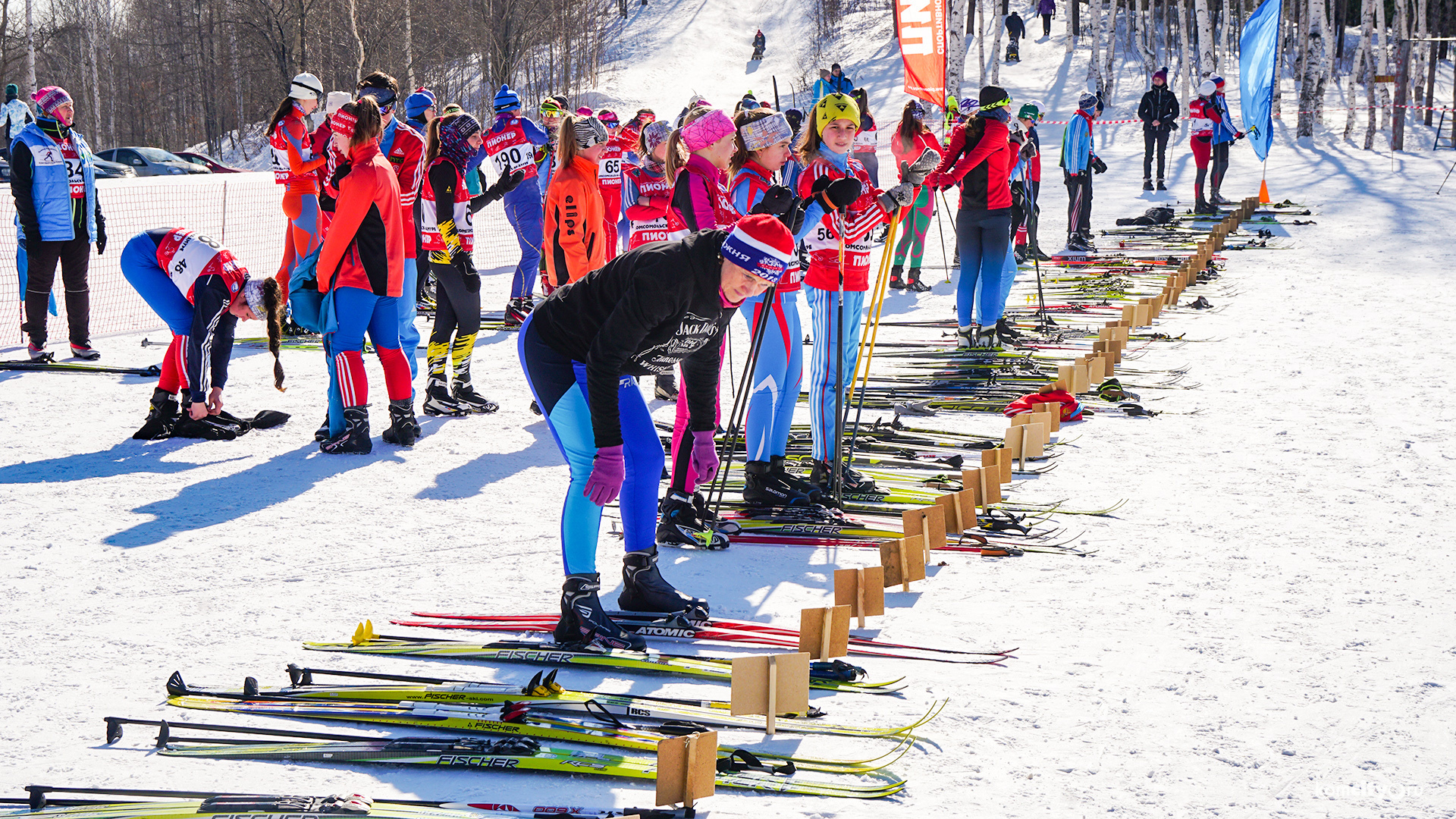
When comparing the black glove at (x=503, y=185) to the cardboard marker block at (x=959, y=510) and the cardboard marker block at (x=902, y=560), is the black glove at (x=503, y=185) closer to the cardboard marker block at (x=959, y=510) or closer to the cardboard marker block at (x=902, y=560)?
the cardboard marker block at (x=959, y=510)

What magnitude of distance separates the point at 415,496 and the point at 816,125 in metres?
2.74

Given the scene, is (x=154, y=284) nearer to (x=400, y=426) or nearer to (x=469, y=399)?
(x=400, y=426)

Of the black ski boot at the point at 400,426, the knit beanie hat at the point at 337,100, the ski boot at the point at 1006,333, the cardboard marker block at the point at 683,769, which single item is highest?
the knit beanie hat at the point at 337,100

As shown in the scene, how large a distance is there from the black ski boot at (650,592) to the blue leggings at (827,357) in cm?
175

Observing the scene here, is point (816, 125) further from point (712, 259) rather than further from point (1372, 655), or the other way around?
point (1372, 655)

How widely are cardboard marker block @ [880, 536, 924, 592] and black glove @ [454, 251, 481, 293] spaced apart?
4012 mm

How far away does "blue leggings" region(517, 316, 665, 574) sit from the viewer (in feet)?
12.9

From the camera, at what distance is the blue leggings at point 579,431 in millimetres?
3926

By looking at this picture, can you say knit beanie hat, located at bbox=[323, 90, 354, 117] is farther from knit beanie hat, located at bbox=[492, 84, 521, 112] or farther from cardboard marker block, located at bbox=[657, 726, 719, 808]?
cardboard marker block, located at bbox=[657, 726, 719, 808]

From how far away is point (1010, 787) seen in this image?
3107mm

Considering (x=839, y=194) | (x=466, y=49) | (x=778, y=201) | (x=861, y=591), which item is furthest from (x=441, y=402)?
(x=466, y=49)

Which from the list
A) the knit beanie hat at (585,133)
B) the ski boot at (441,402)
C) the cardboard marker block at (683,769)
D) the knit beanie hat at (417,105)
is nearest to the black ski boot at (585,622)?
the cardboard marker block at (683,769)

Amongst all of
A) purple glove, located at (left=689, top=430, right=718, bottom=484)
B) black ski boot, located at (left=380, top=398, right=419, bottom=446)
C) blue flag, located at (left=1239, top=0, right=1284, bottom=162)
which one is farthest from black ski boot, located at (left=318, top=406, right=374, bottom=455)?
blue flag, located at (left=1239, top=0, right=1284, bottom=162)

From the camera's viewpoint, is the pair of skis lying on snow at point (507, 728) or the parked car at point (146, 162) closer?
the pair of skis lying on snow at point (507, 728)
